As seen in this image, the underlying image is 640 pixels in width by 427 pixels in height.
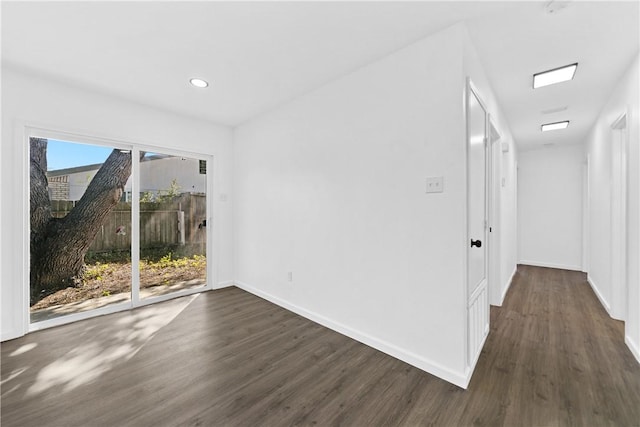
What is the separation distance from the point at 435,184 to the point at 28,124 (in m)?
3.82

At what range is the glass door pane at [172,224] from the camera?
353 cm

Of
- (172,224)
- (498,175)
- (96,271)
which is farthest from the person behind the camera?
(172,224)

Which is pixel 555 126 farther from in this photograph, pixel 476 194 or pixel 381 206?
pixel 381 206

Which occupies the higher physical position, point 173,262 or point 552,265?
point 173,262

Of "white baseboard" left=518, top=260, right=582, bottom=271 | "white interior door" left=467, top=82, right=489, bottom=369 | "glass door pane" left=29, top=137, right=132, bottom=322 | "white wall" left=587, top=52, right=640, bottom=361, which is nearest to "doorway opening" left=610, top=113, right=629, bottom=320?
"white wall" left=587, top=52, right=640, bottom=361

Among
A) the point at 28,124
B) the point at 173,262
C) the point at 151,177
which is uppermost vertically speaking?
the point at 28,124

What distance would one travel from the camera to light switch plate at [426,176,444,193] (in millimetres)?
1970

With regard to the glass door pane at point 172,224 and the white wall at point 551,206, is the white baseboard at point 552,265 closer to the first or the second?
the white wall at point 551,206

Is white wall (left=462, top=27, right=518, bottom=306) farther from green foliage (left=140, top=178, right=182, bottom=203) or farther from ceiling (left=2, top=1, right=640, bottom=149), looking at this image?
green foliage (left=140, top=178, right=182, bottom=203)

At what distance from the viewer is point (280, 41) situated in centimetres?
215

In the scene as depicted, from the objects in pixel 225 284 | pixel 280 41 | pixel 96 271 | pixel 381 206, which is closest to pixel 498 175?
pixel 381 206

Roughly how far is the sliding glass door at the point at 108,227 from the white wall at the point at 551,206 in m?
6.76

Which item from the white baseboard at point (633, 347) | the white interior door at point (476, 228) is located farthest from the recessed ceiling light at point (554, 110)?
the white baseboard at point (633, 347)

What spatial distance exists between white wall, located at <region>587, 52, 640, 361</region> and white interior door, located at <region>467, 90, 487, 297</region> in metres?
1.11
